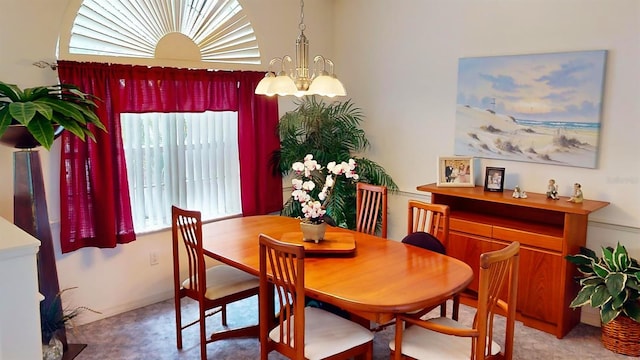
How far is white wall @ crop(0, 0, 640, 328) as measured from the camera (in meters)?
3.42

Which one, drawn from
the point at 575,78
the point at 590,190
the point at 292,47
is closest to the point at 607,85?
the point at 575,78

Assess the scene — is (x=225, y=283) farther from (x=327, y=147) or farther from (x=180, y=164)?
(x=327, y=147)

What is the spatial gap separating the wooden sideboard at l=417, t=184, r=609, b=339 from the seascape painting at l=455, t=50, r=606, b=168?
35 cm

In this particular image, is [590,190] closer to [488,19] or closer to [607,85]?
[607,85]

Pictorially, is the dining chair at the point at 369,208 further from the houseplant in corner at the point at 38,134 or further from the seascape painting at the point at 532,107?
the houseplant in corner at the point at 38,134

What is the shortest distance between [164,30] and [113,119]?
0.82m

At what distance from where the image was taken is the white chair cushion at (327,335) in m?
2.49

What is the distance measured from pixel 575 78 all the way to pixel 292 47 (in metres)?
2.48

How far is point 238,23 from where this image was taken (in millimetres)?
4496

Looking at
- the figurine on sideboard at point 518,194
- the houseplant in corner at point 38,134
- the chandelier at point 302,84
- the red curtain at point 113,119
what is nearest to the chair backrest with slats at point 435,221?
the figurine on sideboard at point 518,194

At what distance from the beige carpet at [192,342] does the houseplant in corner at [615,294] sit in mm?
117

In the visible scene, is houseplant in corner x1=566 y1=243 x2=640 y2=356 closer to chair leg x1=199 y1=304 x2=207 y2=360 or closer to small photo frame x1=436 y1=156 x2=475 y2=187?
small photo frame x1=436 y1=156 x2=475 y2=187

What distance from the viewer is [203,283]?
123 inches

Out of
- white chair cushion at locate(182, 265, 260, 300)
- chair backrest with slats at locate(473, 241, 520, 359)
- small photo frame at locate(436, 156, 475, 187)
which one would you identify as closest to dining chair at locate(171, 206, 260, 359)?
white chair cushion at locate(182, 265, 260, 300)
